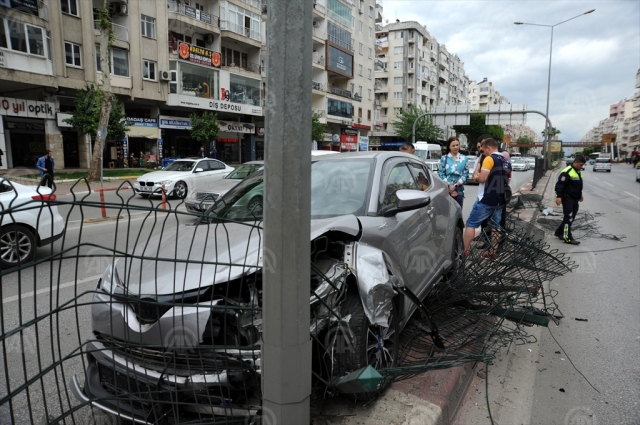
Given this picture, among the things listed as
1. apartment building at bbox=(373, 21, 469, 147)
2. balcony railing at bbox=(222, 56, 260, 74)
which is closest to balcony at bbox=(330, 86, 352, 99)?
balcony railing at bbox=(222, 56, 260, 74)

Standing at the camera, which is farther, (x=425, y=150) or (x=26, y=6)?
(x=425, y=150)

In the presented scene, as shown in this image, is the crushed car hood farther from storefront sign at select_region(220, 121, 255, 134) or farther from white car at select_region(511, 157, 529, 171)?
white car at select_region(511, 157, 529, 171)

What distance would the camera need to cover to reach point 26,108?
76.6 ft

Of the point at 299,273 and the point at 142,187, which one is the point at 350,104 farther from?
the point at 299,273

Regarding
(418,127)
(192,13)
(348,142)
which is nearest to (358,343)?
(192,13)

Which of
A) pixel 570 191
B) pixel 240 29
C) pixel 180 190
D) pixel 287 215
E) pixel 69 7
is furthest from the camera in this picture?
pixel 240 29

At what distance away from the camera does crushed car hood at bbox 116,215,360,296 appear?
7.59ft

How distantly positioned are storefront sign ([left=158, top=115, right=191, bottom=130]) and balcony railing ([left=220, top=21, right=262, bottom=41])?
826 centimetres

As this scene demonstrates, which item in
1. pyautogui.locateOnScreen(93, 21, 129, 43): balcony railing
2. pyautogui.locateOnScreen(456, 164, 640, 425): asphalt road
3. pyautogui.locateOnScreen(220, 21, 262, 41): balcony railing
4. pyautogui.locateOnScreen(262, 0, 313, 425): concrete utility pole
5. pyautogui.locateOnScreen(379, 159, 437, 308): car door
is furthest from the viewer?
pyautogui.locateOnScreen(220, 21, 262, 41): balcony railing

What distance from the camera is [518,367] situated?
3.61 m

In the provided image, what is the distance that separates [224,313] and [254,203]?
1534 millimetres

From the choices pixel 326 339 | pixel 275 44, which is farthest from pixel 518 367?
pixel 275 44

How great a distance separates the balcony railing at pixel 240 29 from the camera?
33938 mm

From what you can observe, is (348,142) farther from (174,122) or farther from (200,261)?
(200,261)
